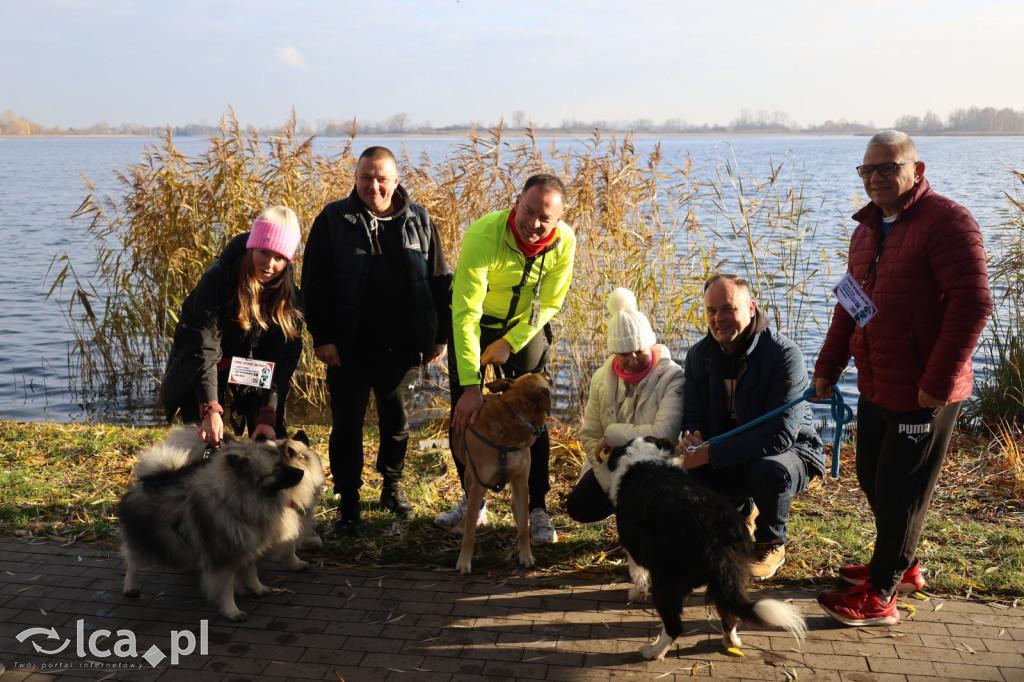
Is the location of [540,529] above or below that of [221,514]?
below

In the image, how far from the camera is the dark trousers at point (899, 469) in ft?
10.3

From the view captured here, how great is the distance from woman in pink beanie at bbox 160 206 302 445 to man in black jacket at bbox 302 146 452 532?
0.17 meters

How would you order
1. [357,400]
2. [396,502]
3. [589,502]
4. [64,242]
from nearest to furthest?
[589,502] < [357,400] < [396,502] < [64,242]

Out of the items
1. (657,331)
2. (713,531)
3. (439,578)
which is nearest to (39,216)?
(657,331)

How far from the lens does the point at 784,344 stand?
370 centimetres

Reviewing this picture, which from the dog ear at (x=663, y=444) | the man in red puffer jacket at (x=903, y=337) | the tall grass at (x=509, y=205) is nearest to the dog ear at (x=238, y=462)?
the dog ear at (x=663, y=444)

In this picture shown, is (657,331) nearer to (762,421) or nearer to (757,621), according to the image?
(762,421)

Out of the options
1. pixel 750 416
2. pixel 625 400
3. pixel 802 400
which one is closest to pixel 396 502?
pixel 625 400

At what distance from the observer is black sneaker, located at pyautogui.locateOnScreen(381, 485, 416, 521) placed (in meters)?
4.69

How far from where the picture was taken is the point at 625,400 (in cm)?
397

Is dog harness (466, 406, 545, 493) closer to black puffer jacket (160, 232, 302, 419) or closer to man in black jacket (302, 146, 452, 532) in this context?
man in black jacket (302, 146, 452, 532)

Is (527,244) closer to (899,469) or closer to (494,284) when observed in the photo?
(494,284)

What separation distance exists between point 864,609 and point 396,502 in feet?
8.99

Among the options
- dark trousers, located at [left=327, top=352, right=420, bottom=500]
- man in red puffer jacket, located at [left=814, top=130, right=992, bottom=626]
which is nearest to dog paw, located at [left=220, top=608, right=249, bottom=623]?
dark trousers, located at [left=327, top=352, right=420, bottom=500]
